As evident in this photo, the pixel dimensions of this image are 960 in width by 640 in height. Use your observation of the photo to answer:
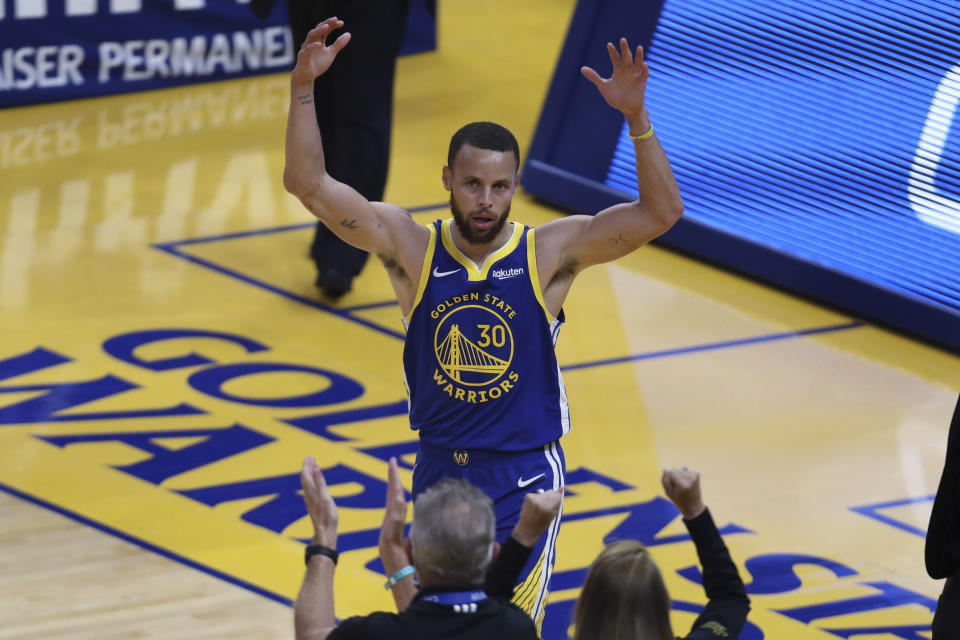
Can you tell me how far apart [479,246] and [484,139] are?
301mm

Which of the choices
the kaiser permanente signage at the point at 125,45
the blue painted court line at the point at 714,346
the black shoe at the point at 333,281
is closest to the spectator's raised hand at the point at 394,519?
the blue painted court line at the point at 714,346

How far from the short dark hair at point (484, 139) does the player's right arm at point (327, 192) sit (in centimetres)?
29

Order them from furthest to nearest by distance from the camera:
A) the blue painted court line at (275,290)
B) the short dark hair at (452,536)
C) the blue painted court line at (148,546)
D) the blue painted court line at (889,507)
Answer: the blue painted court line at (275,290) → the blue painted court line at (889,507) → the blue painted court line at (148,546) → the short dark hair at (452,536)

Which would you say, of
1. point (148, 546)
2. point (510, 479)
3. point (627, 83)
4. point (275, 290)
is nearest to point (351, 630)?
point (510, 479)

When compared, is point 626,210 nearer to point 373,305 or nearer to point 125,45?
point 373,305

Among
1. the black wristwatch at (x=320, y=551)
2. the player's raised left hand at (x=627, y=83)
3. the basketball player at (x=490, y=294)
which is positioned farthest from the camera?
the basketball player at (x=490, y=294)

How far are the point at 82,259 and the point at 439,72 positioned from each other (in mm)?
4956

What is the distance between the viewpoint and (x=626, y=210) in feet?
14.9

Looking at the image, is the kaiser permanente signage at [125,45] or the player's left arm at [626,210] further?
the kaiser permanente signage at [125,45]

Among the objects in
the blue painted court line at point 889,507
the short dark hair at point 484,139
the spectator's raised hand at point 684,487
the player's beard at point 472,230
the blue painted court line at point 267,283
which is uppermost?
the short dark hair at point 484,139

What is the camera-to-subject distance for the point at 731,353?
8.27 meters

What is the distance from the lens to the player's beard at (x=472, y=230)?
4492 mm

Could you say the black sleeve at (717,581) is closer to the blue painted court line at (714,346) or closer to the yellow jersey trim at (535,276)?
the yellow jersey trim at (535,276)

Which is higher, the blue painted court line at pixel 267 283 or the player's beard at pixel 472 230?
the player's beard at pixel 472 230
